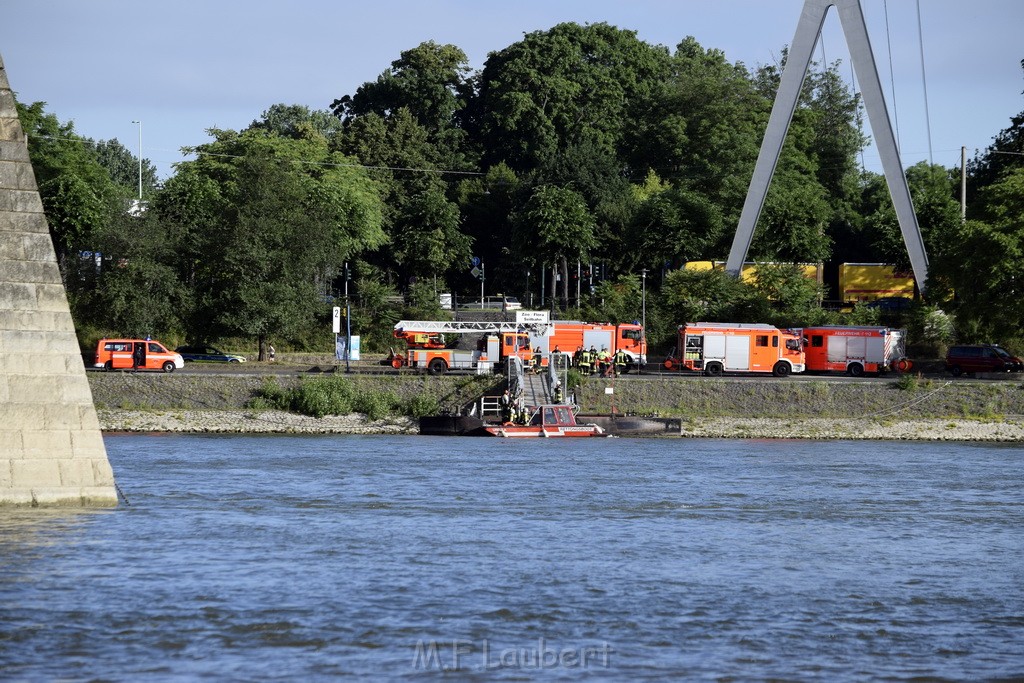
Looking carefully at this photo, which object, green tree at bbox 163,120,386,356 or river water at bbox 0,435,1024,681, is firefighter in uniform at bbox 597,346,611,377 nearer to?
green tree at bbox 163,120,386,356

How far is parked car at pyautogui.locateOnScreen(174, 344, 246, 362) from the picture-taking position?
6200 cm

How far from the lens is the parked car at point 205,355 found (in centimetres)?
6200

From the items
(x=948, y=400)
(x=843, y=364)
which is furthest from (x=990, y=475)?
(x=843, y=364)

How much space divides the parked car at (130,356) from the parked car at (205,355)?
3.85 m

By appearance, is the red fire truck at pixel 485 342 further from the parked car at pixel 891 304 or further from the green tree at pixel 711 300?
the parked car at pixel 891 304

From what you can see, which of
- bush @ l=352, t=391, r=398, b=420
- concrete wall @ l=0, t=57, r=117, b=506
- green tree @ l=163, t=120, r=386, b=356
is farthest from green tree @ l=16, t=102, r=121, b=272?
concrete wall @ l=0, t=57, r=117, b=506

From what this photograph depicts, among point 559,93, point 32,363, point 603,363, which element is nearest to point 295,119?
point 559,93

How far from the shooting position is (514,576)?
904 inches

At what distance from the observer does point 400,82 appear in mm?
105250

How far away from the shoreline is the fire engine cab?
741 centimetres

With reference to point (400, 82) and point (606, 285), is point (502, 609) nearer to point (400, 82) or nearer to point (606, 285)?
point (606, 285)

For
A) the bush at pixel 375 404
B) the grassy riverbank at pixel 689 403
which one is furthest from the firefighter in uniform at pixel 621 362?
the bush at pixel 375 404

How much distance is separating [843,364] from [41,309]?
147ft

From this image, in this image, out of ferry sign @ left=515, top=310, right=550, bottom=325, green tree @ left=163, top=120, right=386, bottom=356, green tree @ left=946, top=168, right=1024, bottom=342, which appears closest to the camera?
green tree @ left=946, top=168, right=1024, bottom=342
